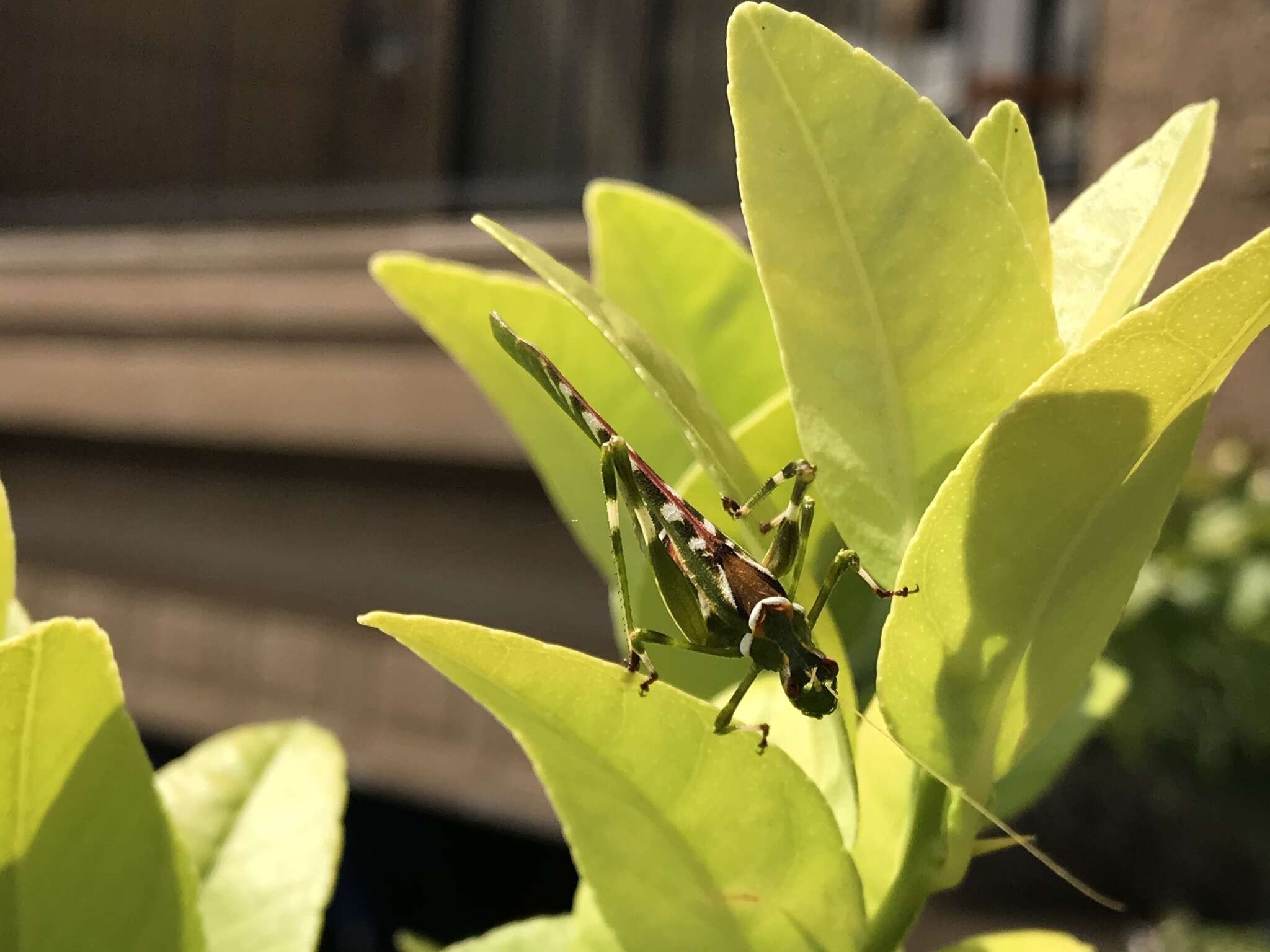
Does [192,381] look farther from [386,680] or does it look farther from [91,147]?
[91,147]

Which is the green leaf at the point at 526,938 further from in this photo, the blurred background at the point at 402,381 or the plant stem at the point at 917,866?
the blurred background at the point at 402,381

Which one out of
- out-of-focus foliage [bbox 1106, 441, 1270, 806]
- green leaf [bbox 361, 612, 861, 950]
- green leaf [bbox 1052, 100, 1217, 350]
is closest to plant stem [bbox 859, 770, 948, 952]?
green leaf [bbox 361, 612, 861, 950]

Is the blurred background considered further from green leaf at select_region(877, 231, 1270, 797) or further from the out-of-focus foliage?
green leaf at select_region(877, 231, 1270, 797)

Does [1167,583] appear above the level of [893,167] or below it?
below

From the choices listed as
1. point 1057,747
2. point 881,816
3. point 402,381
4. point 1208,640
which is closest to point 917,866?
point 881,816

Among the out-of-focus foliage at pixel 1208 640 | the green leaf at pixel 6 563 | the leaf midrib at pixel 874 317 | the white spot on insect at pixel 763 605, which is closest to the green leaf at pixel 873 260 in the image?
the leaf midrib at pixel 874 317

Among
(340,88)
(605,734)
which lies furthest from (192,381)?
(605,734)

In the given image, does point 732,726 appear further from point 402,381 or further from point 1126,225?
point 402,381
